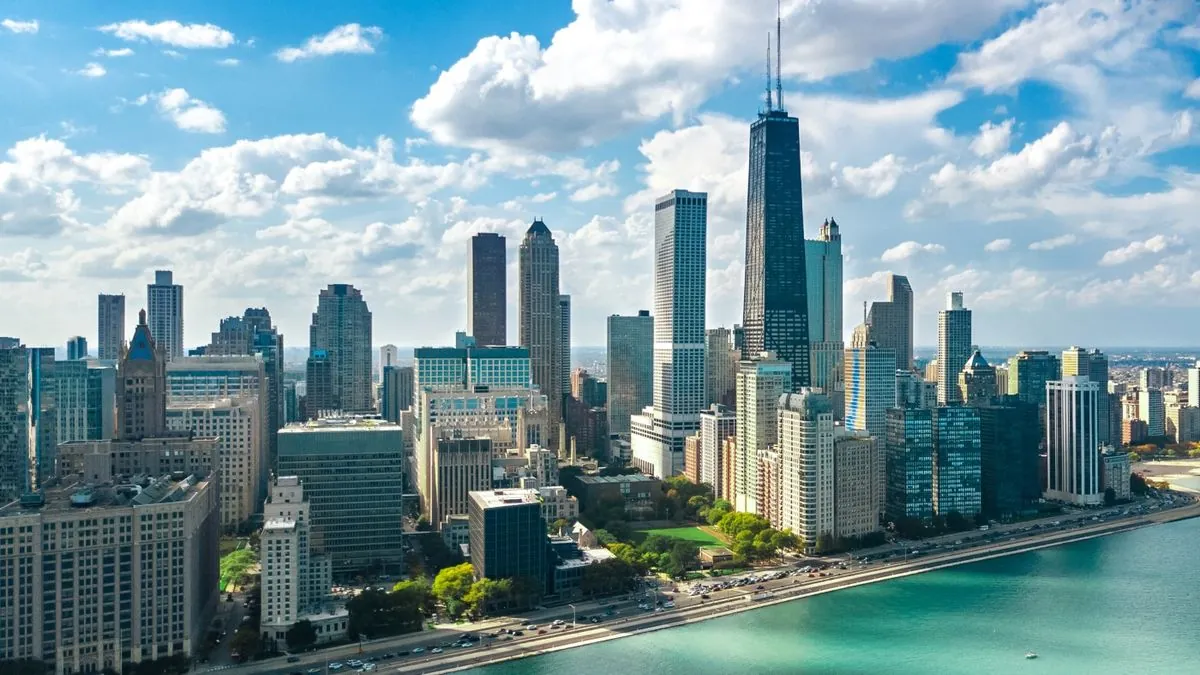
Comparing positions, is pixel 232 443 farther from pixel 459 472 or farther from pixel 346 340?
pixel 346 340

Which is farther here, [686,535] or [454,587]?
[686,535]

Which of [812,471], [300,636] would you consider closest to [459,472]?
[300,636]

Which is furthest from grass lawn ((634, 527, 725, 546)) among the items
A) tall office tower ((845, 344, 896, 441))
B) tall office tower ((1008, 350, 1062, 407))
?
tall office tower ((1008, 350, 1062, 407))

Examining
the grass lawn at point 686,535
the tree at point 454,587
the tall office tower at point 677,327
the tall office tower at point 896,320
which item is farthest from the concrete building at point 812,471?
the tall office tower at point 896,320

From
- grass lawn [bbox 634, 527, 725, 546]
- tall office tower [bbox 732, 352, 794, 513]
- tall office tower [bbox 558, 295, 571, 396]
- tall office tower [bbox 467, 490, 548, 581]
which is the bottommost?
grass lawn [bbox 634, 527, 725, 546]

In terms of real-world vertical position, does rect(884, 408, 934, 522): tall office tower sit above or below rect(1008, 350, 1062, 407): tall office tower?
below

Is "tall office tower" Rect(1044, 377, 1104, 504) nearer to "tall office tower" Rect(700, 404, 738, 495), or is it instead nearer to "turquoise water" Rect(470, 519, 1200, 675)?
"turquoise water" Rect(470, 519, 1200, 675)

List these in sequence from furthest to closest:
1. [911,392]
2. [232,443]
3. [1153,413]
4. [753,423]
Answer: [1153,413]
[911,392]
[753,423]
[232,443]
